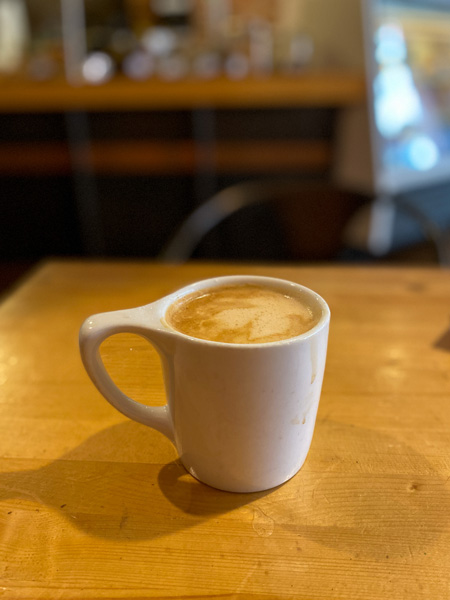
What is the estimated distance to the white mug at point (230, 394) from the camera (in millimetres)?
391

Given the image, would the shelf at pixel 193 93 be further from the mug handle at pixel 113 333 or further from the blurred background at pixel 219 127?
the mug handle at pixel 113 333

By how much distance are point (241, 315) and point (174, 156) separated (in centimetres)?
203

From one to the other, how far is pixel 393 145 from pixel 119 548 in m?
2.41

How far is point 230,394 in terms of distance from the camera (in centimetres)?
40

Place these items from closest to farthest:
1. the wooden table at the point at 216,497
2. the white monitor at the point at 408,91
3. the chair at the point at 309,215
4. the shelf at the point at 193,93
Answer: the wooden table at the point at 216,497 < the chair at the point at 309,215 < the shelf at the point at 193,93 < the white monitor at the point at 408,91

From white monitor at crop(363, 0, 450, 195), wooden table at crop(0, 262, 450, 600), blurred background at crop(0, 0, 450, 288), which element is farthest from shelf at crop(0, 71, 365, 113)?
wooden table at crop(0, 262, 450, 600)

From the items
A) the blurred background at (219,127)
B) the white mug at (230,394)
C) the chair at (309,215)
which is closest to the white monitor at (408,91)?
the blurred background at (219,127)

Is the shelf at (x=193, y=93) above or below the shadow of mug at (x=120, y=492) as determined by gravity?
above

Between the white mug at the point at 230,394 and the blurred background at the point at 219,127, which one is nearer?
the white mug at the point at 230,394

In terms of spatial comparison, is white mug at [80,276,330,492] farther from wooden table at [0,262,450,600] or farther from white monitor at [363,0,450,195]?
white monitor at [363,0,450,195]

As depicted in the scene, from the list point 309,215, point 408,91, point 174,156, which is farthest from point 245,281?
point 408,91

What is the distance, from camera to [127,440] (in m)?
0.52

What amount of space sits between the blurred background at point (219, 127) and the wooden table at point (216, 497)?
4.82 ft

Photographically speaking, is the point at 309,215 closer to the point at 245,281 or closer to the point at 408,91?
the point at 245,281
